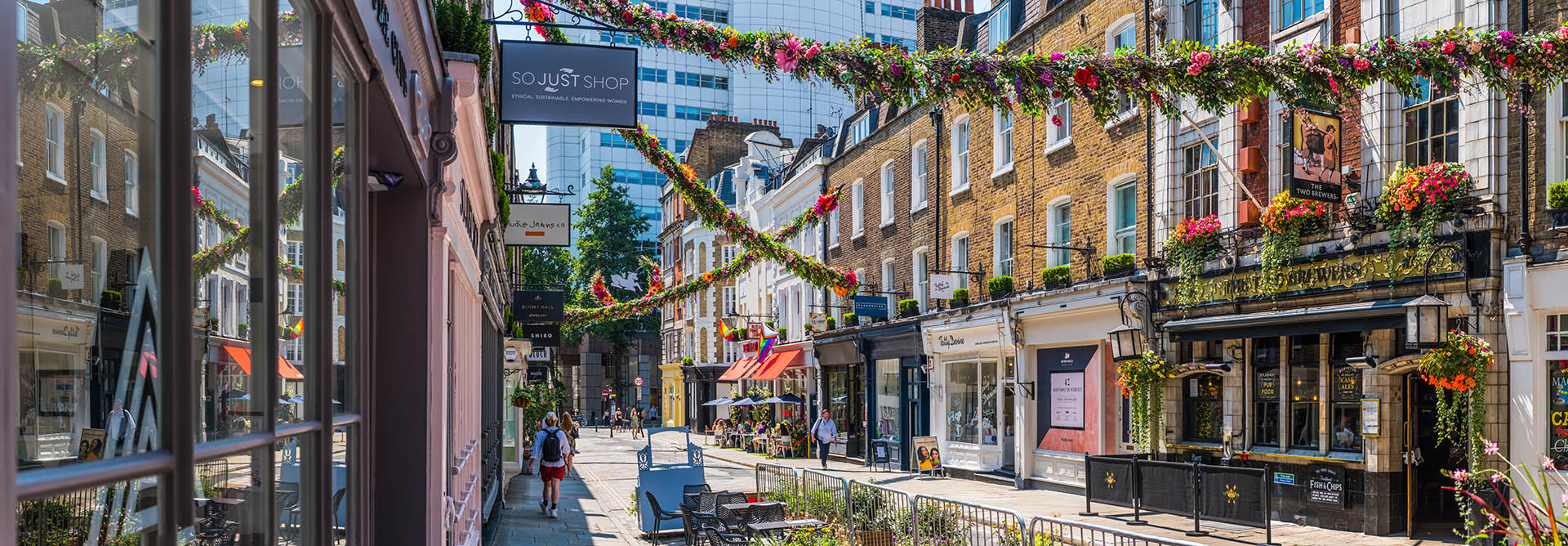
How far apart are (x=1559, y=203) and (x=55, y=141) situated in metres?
14.4

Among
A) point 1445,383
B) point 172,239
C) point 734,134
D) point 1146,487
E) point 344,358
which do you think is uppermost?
point 734,134

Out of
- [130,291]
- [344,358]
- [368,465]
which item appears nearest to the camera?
[130,291]

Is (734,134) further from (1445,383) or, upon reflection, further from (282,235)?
(282,235)

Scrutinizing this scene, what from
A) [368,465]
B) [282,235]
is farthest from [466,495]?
[282,235]

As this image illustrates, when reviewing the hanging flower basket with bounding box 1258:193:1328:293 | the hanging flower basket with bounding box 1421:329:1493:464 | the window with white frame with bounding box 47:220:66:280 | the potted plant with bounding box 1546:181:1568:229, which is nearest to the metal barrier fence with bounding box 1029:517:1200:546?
the window with white frame with bounding box 47:220:66:280

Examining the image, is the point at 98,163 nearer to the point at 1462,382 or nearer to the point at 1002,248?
the point at 1462,382

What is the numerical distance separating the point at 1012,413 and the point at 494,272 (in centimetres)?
1286

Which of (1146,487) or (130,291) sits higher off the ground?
(130,291)

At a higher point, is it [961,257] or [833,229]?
[833,229]

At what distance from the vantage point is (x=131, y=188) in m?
1.73

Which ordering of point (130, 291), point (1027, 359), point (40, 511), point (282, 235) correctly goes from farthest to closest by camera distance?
point (1027, 359) → point (282, 235) → point (130, 291) → point (40, 511)

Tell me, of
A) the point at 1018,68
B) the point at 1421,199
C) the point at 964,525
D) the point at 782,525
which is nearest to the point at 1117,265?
the point at 1421,199

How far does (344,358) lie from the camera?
3.65 m

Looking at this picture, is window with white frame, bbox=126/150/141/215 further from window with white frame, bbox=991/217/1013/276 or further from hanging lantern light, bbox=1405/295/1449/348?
window with white frame, bbox=991/217/1013/276
